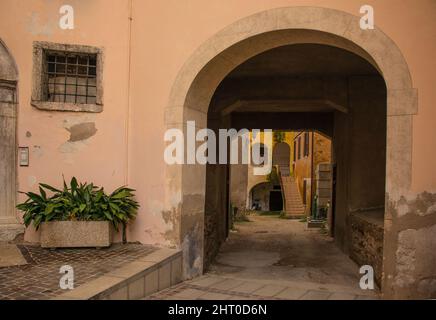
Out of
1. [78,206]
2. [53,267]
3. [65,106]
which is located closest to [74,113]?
[65,106]

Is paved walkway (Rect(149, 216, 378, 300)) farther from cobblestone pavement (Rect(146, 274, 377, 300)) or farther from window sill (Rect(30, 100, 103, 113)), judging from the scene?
window sill (Rect(30, 100, 103, 113))

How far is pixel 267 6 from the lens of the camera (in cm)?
572

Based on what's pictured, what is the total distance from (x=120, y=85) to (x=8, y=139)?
6.13 ft

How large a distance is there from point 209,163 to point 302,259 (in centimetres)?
296

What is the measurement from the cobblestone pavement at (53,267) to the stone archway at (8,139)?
2.20 ft

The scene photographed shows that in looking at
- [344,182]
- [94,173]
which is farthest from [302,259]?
[94,173]

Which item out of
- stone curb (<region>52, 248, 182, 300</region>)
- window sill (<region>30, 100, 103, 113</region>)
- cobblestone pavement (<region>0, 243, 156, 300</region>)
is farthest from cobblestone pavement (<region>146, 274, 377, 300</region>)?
window sill (<region>30, 100, 103, 113</region>)

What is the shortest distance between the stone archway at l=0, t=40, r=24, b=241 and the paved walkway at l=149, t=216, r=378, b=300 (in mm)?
2820

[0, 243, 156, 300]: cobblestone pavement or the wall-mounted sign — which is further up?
the wall-mounted sign

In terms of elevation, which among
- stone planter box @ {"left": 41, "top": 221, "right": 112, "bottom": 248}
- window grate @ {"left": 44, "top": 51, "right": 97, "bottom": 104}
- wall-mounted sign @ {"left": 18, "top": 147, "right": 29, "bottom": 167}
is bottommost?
stone planter box @ {"left": 41, "top": 221, "right": 112, "bottom": 248}

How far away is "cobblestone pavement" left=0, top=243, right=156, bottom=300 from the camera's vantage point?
4.08m

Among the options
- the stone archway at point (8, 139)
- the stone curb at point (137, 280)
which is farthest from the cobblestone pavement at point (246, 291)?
the stone archway at point (8, 139)

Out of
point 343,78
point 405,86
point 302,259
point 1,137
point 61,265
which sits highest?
point 343,78
